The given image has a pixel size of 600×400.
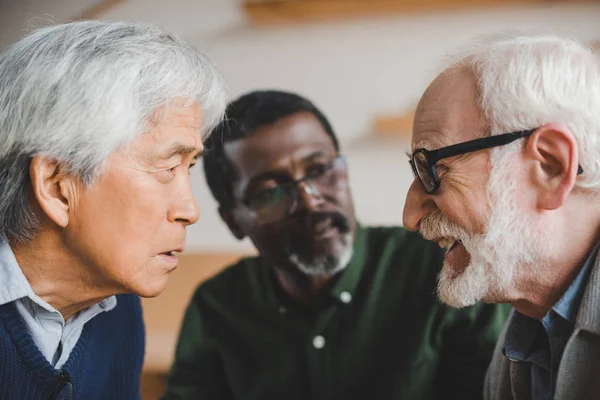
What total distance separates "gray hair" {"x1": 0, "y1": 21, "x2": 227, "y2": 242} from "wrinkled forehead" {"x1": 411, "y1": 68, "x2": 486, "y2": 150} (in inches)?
19.8

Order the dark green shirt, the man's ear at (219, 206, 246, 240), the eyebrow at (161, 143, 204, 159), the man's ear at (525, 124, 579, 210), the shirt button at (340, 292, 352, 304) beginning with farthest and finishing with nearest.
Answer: the man's ear at (219, 206, 246, 240), the shirt button at (340, 292, 352, 304), the dark green shirt, the eyebrow at (161, 143, 204, 159), the man's ear at (525, 124, 579, 210)

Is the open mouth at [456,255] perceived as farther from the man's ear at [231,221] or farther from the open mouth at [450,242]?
the man's ear at [231,221]

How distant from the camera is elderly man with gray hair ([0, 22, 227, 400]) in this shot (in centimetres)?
107

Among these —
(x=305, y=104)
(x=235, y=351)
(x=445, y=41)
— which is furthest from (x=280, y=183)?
(x=445, y=41)

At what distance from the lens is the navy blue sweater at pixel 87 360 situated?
111cm

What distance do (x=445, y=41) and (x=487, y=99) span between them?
1480mm

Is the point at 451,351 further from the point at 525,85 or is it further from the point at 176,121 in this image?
the point at 176,121

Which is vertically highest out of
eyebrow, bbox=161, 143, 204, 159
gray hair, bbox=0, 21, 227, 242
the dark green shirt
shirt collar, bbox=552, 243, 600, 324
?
gray hair, bbox=0, 21, 227, 242

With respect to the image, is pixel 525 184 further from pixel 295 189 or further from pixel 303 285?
pixel 303 285

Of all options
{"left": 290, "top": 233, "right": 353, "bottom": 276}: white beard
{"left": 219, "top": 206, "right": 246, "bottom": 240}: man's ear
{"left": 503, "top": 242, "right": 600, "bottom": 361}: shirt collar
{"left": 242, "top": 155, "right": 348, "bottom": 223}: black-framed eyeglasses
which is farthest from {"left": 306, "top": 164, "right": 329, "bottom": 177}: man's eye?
{"left": 503, "top": 242, "right": 600, "bottom": 361}: shirt collar

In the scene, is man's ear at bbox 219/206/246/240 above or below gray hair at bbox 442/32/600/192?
below

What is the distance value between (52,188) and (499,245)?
2.81ft

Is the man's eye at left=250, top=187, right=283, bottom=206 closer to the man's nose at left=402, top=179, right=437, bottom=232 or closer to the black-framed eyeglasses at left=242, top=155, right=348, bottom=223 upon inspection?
the black-framed eyeglasses at left=242, top=155, right=348, bottom=223

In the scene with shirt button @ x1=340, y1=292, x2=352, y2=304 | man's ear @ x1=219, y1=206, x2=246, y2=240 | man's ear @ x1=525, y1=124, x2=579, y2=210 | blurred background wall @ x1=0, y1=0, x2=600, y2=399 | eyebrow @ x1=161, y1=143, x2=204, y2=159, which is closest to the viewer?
man's ear @ x1=525, y1=124, x2=579, y2=210
